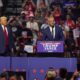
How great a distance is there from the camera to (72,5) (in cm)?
1953

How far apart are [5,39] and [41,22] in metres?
2.93

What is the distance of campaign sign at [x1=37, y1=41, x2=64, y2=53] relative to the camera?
14.4 m

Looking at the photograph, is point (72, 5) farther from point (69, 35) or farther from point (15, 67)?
point (15, 67)

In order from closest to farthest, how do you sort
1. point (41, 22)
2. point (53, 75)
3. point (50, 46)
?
point (53, 75) → point (50, 46) → point (41, 22)

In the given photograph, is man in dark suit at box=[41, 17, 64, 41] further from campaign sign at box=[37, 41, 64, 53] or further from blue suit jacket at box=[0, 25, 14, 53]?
blue suit jacket at box=[0, 25, 14, 53]

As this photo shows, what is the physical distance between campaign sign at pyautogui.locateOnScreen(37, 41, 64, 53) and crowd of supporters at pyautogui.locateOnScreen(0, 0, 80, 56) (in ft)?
1.25

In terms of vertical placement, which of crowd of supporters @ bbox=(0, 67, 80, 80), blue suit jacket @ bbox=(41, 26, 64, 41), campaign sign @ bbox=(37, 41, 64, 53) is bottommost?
crowd of supporters @ bbox=(0, 67, 80, 80)

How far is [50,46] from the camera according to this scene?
1445 centimetres

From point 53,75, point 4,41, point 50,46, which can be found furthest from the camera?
point 4,41

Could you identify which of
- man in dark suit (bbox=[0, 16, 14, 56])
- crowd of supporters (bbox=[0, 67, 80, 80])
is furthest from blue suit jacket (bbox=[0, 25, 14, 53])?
crowd of supporters (bbox=[0, 67, 80, 80])

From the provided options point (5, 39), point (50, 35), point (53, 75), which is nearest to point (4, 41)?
point (5, 39)

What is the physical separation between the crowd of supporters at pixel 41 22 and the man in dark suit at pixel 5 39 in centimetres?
36

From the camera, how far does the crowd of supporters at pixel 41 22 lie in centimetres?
1577

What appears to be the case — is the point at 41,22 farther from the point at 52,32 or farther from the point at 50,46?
the point at 50,46
